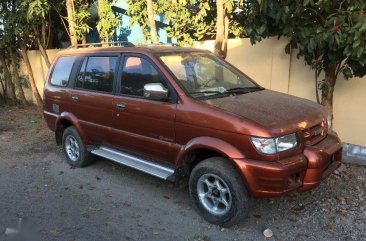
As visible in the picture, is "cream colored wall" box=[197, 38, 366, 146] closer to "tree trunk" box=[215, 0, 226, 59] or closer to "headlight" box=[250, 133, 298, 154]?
"tree trunk" box=[215, 0, 226, 59]

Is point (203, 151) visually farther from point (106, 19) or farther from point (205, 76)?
point (106, 19)

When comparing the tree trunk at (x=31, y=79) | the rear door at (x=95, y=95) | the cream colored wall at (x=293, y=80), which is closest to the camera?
the rear door at (x=95, y=95)

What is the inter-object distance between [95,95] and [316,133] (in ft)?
9.81

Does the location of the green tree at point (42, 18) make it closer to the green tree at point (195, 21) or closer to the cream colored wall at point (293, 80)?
the green tree at point (195, 21)

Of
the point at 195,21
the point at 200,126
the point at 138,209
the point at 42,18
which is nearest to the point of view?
the point at 200,126

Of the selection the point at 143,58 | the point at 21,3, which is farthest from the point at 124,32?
the point at 143,58

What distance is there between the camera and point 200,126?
14.3 ft

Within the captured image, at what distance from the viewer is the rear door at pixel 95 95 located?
219 inches

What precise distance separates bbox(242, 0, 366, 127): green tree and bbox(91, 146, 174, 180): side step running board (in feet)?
8.18

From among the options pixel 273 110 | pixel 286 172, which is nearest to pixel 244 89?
pixel 273 110

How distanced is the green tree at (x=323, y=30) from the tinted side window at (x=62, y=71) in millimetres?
2789

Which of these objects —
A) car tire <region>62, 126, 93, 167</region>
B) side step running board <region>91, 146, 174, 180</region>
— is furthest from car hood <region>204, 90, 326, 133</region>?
car tire <region>62, 126, 93, 167</region>

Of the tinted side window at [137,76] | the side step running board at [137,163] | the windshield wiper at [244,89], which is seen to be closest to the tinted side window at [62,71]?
the side step running board at [137,163]

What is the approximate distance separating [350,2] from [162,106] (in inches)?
108
